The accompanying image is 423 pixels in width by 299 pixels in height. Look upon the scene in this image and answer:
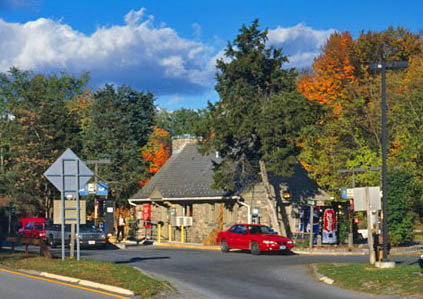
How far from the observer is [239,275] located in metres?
21.3

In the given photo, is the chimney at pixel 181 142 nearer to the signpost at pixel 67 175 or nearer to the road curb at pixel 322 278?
the signpost at pixel 67 175

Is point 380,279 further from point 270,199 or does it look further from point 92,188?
point 92,188

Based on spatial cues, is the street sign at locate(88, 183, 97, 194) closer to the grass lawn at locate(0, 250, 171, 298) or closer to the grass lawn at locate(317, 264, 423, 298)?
the grass lawn at locate(0, 250, 171, 298)

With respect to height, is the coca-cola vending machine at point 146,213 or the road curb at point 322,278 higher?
the coca-cola vending machine at point 146,213

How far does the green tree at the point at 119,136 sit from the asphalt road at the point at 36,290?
35.5 meters

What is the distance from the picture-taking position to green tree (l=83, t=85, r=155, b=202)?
192 ft

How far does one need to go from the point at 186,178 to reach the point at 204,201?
3555 millimetres

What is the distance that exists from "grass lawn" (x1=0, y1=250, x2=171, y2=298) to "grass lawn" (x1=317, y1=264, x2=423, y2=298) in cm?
517

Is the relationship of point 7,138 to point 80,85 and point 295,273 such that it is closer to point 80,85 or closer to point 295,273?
point 80,85

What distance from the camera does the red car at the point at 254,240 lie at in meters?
31.5

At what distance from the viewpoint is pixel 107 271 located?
1972 centimetres

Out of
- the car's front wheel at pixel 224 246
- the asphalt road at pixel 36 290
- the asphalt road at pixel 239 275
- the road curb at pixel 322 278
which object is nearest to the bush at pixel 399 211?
the asphalt road at pixel 239 275

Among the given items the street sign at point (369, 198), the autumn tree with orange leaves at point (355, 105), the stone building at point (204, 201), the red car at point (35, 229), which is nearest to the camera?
the street sign at point (369, 198)

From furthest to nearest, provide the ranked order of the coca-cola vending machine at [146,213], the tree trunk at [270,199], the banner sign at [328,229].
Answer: the coca-cola vending machine at [146,213] < the tree trunk at [270,199] < the banner sign at [328,229]
